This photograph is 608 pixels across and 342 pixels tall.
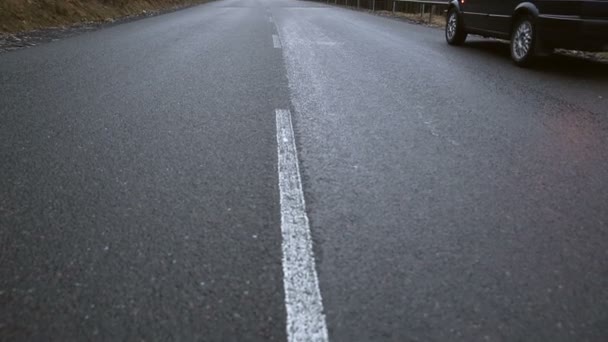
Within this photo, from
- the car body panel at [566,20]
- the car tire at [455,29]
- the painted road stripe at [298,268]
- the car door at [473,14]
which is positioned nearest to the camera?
the painted road stripe at [298,268]

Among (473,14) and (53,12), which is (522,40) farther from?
(53,12)

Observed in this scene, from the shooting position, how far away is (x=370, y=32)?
13.3 m

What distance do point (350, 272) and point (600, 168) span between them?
2320mm

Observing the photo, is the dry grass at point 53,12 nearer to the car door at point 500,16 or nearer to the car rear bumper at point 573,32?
the car door at point 500,16

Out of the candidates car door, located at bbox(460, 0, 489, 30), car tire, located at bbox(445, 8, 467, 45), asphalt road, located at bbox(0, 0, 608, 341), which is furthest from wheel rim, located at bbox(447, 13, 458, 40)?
asphalt road, located at bbox(0, 0, 608, 341)

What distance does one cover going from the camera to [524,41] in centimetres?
771

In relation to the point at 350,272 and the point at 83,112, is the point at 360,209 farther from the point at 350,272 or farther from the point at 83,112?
the point at 83,112

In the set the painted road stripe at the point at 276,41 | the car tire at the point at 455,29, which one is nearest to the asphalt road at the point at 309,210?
the painted road stripe at the point at 276,41

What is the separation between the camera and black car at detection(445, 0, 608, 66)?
6.64 m

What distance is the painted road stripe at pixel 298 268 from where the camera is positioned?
174cm

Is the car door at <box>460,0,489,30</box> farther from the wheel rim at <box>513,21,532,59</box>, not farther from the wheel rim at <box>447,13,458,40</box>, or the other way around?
the wheel rim at <box>513,21,532,59</box>

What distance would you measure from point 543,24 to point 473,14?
8.14 feet

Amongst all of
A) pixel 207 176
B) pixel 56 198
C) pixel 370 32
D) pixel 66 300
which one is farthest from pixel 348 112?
pixel 370 32

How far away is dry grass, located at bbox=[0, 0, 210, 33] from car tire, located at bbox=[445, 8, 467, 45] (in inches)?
368
